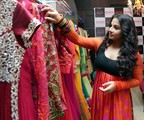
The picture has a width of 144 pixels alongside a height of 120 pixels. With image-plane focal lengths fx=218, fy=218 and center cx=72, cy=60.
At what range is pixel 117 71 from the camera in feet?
4.74

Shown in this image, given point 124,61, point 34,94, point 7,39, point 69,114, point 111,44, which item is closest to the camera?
point 7,39

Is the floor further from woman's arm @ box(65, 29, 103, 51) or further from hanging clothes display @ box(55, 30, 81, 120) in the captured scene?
hanging clothes display @ box(55, 30, 81, 120)

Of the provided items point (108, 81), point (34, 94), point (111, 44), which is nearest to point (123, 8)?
point (111, 44)

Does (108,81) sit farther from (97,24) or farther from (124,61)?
(97,24)

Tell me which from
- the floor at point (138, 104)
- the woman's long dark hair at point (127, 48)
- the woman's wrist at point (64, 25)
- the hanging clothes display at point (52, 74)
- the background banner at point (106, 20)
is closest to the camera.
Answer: the hanging clothes display at point (52, 74)

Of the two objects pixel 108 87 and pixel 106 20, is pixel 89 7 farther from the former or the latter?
pixel 108 87

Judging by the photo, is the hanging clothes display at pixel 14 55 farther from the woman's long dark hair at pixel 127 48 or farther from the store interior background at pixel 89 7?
the store interior background at pixel 89 7

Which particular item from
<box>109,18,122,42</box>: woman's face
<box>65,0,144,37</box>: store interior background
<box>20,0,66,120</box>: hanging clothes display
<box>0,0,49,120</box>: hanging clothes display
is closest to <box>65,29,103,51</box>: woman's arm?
<box>109,18,122,42</box>: woman's face

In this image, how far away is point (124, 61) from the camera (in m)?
1.44

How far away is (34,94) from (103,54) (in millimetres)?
778

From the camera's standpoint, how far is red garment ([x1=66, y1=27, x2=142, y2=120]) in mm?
1459

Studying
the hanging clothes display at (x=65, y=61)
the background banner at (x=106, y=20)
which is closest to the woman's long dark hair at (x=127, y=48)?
the hanging clothes display at (x=65, y=61)

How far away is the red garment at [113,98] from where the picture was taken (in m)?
1.46

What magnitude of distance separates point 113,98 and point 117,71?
0.19 meters
